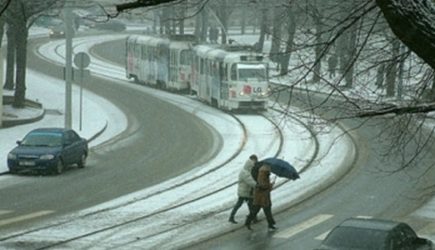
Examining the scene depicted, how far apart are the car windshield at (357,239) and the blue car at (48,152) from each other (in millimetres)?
16180

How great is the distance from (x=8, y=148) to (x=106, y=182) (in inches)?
291

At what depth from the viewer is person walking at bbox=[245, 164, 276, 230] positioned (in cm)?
2462

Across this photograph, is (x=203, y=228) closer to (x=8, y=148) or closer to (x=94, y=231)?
(x=94, y=231)

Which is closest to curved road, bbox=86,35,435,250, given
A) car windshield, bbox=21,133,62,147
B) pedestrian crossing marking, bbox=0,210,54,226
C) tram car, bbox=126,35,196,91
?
pedestrian crossing marking, bbox=0,210,54,226

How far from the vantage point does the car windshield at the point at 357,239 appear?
1834 centimetres

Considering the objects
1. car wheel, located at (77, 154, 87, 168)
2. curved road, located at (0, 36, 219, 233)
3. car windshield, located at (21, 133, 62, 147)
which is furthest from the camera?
car wheel, located at (77, 154, 87, 168)

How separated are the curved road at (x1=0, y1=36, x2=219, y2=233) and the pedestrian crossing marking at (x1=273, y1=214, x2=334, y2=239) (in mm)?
5442

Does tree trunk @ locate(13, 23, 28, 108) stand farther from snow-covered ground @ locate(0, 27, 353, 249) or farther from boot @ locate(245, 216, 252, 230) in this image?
boot @ locate(245, 216, 252, 230)

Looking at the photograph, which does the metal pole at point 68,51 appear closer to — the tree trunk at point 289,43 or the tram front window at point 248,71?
the tram front window at point 248,71

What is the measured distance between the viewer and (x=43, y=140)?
34.8m

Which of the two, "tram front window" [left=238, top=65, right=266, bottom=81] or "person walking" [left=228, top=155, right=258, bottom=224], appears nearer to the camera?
"person walking" [left=228, top=155, right=258, bottom=224]

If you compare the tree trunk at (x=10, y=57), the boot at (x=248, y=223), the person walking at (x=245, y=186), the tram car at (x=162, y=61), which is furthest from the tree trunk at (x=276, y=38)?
the tram car at (x=162, y=61)

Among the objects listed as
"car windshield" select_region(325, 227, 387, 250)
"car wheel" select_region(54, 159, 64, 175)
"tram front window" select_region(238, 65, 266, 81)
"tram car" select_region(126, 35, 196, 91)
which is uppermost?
"car windshield" select_region(325, 227, 387, 250)

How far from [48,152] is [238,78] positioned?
18.8m
